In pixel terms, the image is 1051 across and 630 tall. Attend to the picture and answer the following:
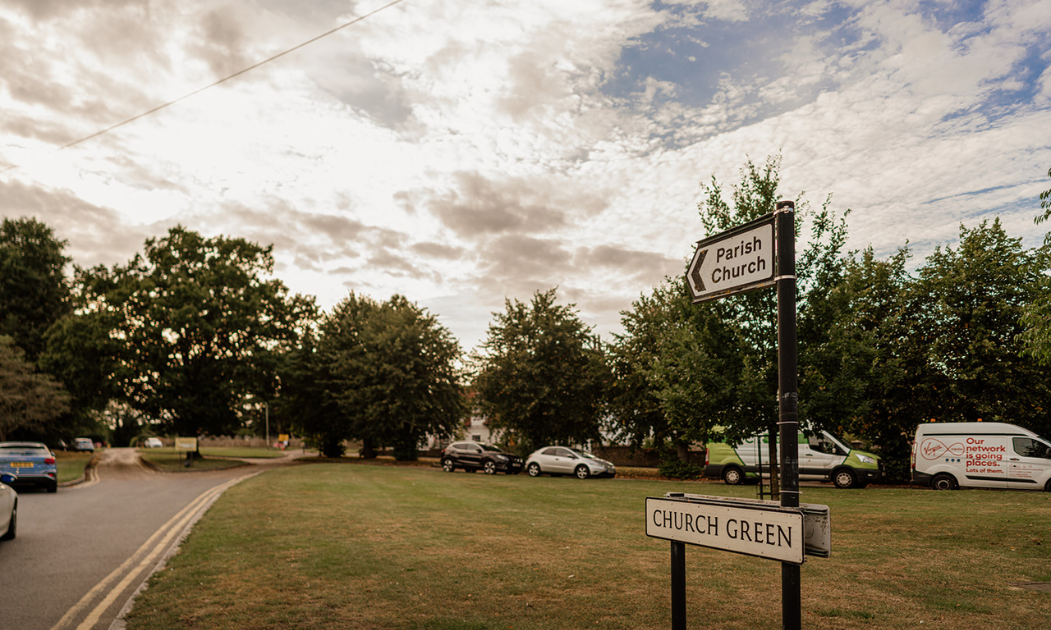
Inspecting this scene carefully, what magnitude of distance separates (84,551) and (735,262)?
11014mm

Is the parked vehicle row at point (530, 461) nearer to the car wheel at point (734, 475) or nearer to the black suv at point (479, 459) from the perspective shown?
the black suv at point (479, 459)

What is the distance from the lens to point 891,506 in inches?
603

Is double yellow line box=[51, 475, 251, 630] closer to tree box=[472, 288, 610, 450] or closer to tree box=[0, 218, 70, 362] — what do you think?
tree box=[472, 288, 610, 450]

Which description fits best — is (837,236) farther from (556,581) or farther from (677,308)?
(556,581)

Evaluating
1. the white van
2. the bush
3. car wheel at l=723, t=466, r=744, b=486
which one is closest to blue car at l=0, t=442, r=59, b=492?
car wheel at l=723, t=466, r=744, b=486

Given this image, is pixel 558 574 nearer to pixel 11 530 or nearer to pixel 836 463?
pixel 11 530

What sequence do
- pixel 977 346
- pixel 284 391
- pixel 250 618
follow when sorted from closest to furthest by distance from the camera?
pixel 250 618 < pixel 977 346 < pixel 284 391

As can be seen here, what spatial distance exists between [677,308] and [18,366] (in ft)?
130

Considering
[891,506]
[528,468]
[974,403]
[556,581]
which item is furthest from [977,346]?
[556,581]

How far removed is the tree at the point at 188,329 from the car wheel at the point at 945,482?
3558 centimetres

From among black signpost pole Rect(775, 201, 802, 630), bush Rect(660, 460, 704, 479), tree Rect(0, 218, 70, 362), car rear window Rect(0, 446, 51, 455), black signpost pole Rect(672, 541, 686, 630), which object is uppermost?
tree Rect(0, 218, 70, 362)

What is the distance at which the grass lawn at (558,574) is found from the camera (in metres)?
5.89

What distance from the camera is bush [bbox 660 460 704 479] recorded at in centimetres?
3020

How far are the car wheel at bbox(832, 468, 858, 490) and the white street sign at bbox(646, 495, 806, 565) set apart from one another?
74.4ft
